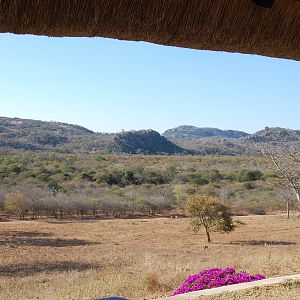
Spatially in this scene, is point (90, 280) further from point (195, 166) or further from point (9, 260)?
point (195, 166)

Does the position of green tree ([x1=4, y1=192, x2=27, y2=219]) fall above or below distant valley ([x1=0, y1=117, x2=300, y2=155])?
below

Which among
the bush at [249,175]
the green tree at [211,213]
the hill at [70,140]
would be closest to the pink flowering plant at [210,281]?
the green tree at [211,213]

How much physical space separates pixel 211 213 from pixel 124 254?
752 cm

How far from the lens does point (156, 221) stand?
3300 cm

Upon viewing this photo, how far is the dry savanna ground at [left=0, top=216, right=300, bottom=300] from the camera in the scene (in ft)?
37.5

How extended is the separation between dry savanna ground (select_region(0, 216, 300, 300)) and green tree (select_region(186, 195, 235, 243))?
0.80 metres

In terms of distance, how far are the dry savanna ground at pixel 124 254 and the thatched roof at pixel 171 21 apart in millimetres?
8198

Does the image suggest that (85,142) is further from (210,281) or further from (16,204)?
(210,281)

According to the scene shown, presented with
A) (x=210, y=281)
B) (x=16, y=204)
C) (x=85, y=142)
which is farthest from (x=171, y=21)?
(x=85, y=142)

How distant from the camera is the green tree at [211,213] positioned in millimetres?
24641

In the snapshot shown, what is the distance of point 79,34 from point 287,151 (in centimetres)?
973

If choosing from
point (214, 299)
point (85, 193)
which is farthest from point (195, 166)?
point (214, 299)

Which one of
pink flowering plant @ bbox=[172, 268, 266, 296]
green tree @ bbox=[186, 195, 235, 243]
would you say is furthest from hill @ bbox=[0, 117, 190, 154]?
pink flowering plant @ bbox=[172, 268, 266, 296]

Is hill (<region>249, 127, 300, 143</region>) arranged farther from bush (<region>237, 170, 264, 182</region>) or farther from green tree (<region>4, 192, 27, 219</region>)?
green tree (<region>4, 192, 27, 219</region>)
